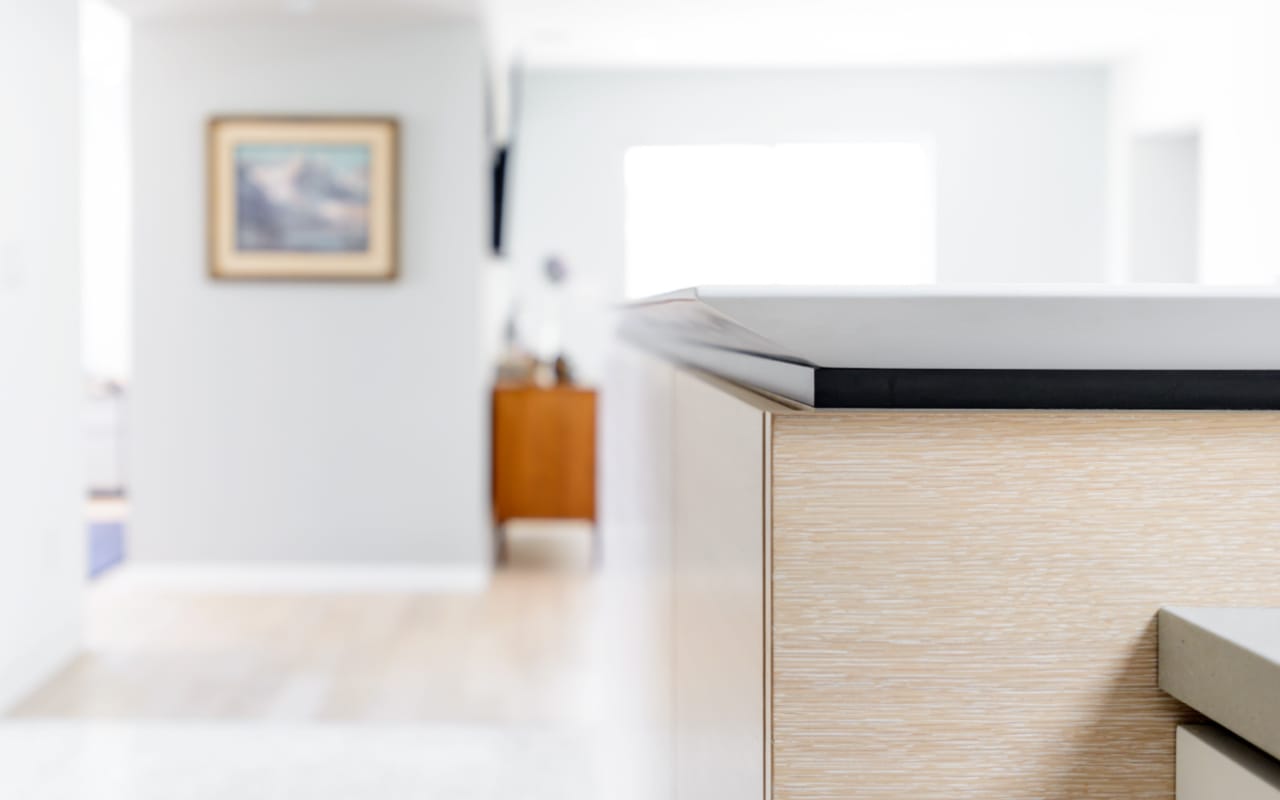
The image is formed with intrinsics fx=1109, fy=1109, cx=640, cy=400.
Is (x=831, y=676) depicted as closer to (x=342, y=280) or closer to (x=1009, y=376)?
(x=1009, y=376)

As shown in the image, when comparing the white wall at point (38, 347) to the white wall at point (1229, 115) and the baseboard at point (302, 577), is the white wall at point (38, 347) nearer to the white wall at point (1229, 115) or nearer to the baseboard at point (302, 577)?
the baseboard at point (302, 577)

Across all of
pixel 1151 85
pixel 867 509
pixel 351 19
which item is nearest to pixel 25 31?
pixel 351 19

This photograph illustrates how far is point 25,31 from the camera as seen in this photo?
2.90 meters

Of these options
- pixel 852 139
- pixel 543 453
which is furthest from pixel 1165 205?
pixel 543 453

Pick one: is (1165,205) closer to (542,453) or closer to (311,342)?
(542,453)

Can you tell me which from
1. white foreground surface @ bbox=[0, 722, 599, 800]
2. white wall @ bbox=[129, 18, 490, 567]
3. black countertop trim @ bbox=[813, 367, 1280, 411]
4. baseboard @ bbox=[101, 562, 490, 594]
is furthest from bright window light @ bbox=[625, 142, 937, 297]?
black countertop trim @ bbox=[813, 367, 1280, 411]

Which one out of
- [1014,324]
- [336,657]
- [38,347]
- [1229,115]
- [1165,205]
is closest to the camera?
[1014,324]

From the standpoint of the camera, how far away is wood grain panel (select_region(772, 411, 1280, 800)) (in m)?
0.51

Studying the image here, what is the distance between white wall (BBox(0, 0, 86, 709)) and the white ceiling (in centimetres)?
116

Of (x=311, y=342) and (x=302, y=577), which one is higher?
(x=311, y=342)

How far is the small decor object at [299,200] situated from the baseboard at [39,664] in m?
1.60

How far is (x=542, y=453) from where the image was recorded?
4.66 meters

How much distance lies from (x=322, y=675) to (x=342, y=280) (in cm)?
175

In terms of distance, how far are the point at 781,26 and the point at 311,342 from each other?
257 centimetres
